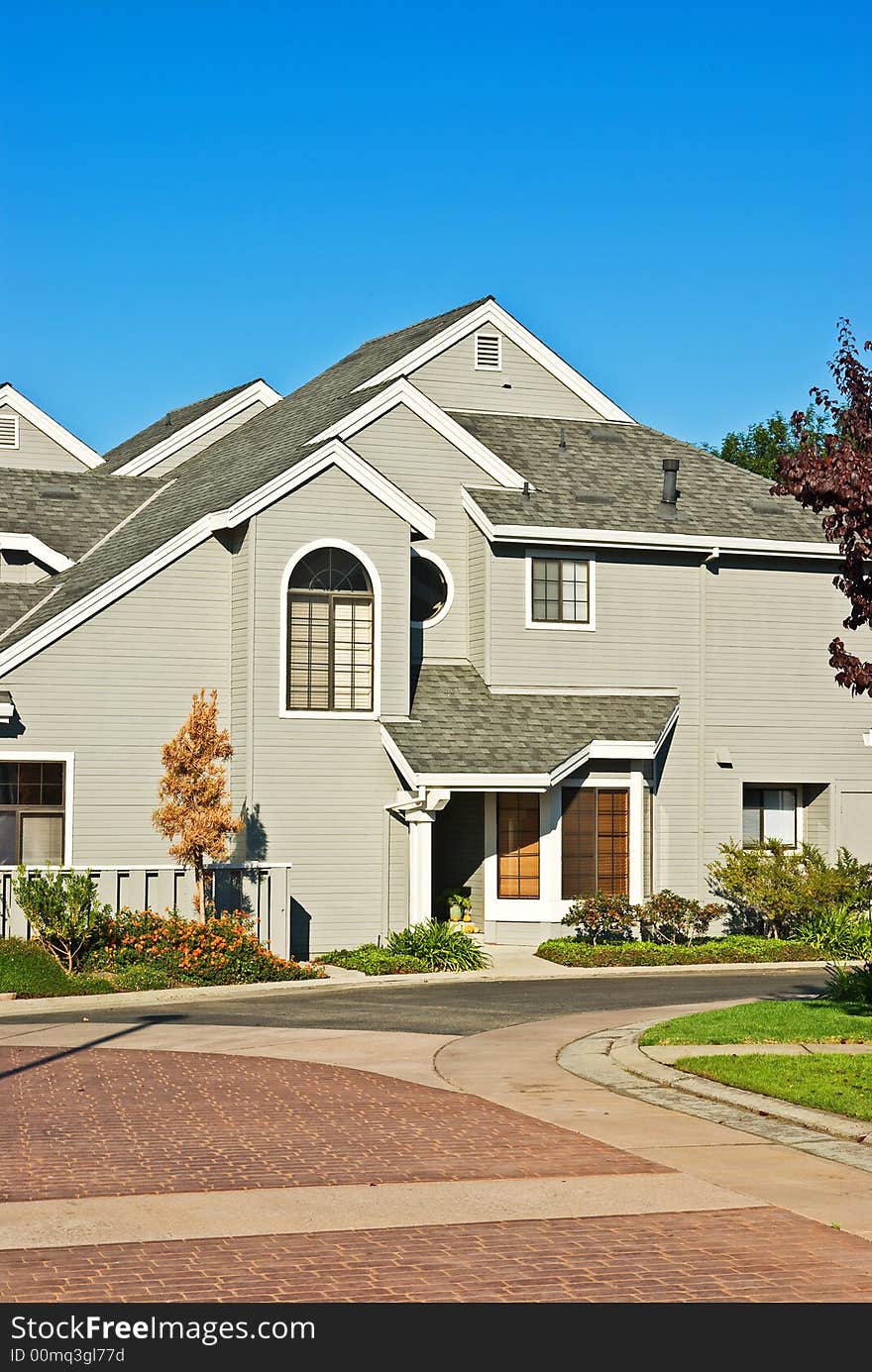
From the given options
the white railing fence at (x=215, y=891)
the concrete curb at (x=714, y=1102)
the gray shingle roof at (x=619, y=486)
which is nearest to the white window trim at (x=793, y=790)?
the gray shingle roof at (x=619, y=486)

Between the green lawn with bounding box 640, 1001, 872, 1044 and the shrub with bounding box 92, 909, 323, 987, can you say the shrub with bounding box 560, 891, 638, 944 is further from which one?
the green lawn with bounding box 640, 1001, 872, 1044

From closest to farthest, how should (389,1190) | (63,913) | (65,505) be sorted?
(389,1190)
(63,913)
(65,505)

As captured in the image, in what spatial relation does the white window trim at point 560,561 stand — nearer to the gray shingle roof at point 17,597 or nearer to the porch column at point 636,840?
the porch column at point 636,840

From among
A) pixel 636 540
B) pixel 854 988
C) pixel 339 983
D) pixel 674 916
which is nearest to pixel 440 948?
pixel 339 983

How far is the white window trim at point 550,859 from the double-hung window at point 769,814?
3184mm

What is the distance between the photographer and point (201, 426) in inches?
1454

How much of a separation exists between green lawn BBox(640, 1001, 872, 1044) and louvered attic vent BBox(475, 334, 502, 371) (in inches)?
634

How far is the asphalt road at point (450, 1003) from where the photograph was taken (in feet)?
62.0

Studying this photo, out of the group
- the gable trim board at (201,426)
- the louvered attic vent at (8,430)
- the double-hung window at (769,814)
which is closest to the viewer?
the double-hung window at (769,814)

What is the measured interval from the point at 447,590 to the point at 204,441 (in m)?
10.1

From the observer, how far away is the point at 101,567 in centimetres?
2797

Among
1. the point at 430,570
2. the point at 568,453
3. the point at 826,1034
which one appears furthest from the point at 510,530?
the point at 826,1034

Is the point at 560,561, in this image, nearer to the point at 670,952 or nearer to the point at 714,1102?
the point at 670,952

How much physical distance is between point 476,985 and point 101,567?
9.91 m
